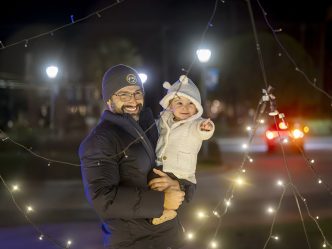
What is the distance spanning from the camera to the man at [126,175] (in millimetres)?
2359

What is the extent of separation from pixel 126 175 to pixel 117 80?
433 millimetres

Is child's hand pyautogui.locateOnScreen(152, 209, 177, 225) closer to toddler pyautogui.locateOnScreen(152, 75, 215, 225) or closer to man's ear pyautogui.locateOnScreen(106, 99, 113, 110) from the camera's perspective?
toddler pyautogui.locateOnScreen(152, 75, 215, 225)

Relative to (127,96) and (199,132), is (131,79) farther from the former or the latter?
(199,132)

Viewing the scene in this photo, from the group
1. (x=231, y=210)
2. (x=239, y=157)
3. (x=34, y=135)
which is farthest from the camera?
(x=34, y=135)

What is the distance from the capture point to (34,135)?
2692cm

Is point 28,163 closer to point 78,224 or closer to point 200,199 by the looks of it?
point 200,199

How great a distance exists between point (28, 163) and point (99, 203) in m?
15.4

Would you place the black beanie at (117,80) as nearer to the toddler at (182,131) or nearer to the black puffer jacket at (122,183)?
the black puffer jacket at (122,183)

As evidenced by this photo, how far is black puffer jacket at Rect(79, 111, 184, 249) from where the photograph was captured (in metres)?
2.35

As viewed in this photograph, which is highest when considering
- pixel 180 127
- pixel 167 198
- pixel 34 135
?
pixel 180 127

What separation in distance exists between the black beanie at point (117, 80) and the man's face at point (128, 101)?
19 millimetres

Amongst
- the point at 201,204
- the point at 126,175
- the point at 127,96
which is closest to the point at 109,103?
the point at 127,96

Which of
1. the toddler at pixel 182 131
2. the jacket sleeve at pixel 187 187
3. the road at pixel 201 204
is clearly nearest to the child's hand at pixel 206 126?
the toddler at pixel 182 131

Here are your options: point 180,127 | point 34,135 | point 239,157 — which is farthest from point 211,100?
point 180,127
